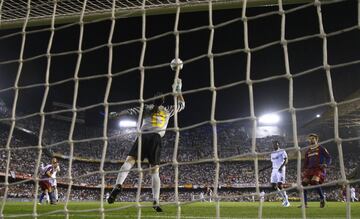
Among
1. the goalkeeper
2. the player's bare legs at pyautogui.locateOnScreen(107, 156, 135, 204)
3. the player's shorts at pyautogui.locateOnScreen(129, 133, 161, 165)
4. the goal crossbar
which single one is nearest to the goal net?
the goalkeeper

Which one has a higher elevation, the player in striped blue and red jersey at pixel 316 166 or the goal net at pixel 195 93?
the goal net at pixel 195 93

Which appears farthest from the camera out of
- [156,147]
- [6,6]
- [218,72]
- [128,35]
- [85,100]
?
[85,100]

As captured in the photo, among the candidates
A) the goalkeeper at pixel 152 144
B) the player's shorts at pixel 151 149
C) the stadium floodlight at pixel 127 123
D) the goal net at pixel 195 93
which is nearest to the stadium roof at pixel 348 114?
the goal net at pixel 195 93

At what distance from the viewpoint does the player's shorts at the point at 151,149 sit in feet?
21.8

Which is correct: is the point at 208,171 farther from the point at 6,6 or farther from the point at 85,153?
the point at 6,6

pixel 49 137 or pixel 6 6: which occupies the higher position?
pixel 49 137

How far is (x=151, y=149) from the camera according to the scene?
6.68m

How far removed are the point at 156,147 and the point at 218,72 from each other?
2968cm

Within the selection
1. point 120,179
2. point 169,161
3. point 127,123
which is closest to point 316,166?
point 120,179

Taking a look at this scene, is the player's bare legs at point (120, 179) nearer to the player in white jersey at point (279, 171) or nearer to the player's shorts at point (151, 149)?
the player's shorts at point (151, 149)

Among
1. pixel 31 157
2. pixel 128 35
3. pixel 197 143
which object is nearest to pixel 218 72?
pixel 197 143

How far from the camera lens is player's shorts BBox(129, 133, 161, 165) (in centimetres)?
664

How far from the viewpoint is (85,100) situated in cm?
3894

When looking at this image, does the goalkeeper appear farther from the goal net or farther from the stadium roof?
the stadium roof
